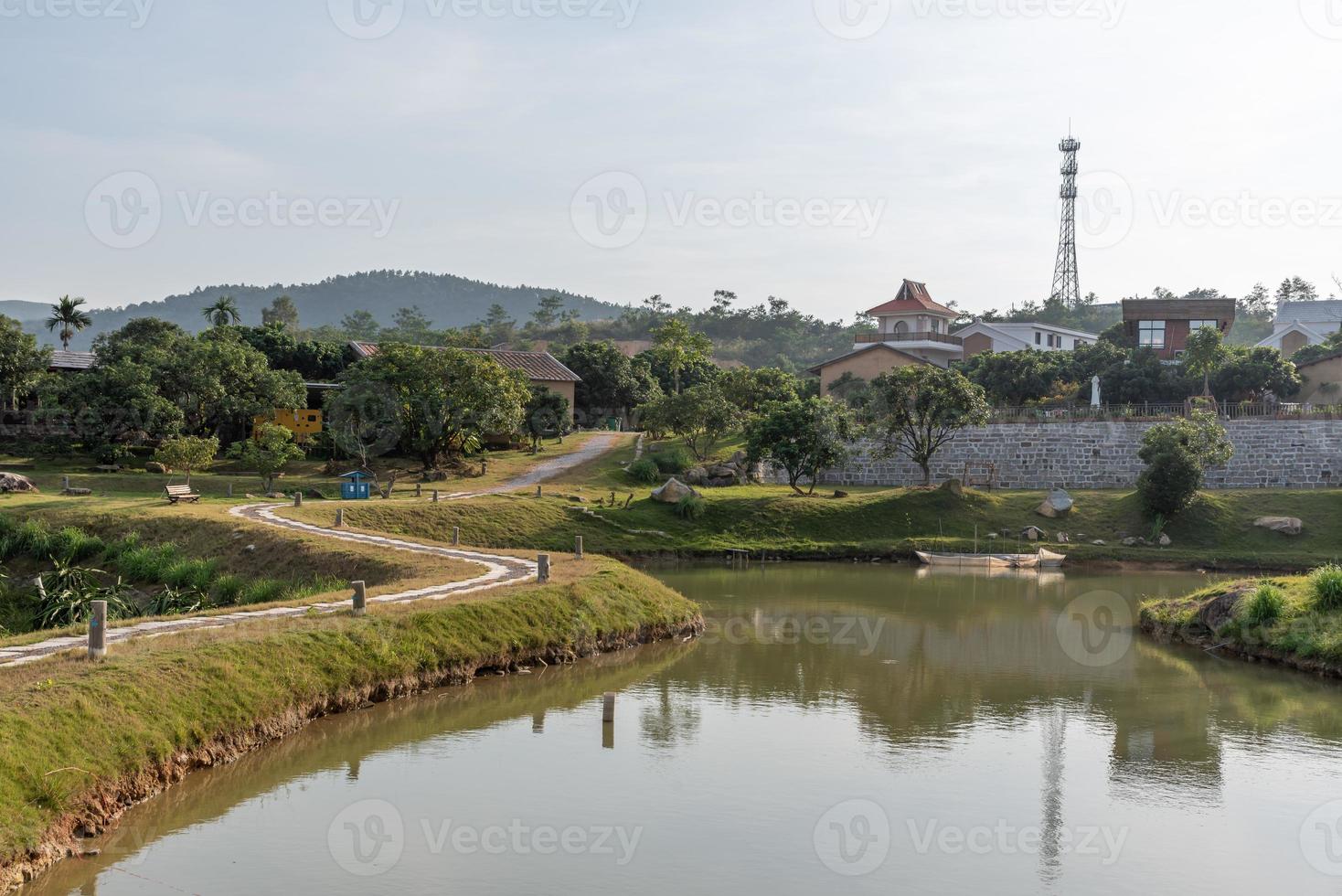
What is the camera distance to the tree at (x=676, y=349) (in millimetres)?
80188

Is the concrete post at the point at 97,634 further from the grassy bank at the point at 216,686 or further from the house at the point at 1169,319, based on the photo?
the house at the point at 1169,319

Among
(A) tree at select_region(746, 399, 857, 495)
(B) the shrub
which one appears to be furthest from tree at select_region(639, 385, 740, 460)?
(B) the shrub

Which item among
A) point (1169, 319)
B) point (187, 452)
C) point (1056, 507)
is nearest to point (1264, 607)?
point (1056, 507)

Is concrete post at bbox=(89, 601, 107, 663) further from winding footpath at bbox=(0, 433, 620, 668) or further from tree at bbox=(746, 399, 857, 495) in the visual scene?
tree at bbox=(746, 399, 857, 495)

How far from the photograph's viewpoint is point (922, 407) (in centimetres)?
5188

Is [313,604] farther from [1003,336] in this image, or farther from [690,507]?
[1003,336]

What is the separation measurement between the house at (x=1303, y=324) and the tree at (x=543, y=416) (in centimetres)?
5109

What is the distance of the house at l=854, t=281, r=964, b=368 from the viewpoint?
256ft

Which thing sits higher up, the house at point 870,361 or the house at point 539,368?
the house at point 870,361

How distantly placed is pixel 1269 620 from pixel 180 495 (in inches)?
1379

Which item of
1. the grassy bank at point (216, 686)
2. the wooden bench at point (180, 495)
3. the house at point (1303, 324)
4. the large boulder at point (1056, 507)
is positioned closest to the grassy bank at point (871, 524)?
the large boulder at point (1056, 507)

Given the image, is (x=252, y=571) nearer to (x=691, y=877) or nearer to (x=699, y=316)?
(x=691, y=877)

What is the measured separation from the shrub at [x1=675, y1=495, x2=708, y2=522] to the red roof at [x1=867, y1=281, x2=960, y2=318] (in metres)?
36.6

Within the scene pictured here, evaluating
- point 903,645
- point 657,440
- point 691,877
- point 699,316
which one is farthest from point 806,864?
point 699,316
